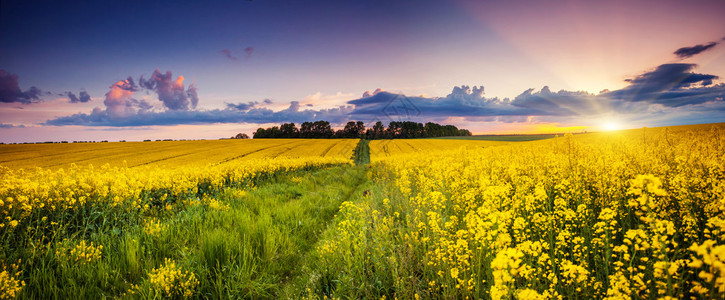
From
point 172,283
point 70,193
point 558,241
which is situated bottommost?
point 172,283

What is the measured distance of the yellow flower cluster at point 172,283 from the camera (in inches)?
132

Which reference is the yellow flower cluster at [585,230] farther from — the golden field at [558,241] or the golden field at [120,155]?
the golden field at [120,155]

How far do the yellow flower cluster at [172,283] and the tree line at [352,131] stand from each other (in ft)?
254

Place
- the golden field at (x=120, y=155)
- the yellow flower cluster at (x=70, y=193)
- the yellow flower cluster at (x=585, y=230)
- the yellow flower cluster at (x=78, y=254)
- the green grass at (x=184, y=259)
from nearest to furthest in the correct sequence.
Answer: the yellow flower cluster at (x=585, y=230)
the green grass at (x=184, y=259)
the yellow flower cluster at (x=78, y=254)
the yellow flower cluster at (x=70, y=193)
the golden field at (x=120, y=155)

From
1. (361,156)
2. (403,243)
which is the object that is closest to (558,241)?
(403,243)

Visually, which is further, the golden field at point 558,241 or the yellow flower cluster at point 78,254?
the yellow flower cluster at point 78,254

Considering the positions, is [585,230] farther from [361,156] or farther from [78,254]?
[361,156]

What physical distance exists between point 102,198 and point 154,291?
3792 mm

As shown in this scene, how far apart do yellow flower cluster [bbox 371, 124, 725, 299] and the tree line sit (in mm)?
75811

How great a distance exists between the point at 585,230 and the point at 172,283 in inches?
208

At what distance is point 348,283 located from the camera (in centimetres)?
346

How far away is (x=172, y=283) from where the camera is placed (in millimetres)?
3490

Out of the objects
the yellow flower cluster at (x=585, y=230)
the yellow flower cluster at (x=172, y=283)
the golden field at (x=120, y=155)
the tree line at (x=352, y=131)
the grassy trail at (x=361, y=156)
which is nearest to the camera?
the yellow flower cluster at (x=585, y=230)

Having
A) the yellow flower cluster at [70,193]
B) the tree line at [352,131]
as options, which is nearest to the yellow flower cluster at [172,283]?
the yellow flower cluster at [70,193]
